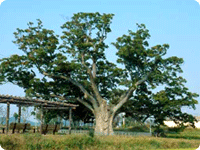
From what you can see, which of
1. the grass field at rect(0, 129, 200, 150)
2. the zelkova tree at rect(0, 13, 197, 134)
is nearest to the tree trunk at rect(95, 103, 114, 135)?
the zelkova tree at rect(0, 13, 197, 134)

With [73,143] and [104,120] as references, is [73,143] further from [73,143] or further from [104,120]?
[104,120]

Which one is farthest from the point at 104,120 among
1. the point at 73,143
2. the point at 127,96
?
the point at 73,143

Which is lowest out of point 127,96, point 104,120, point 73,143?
point 73,143

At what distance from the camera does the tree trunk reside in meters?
30.5

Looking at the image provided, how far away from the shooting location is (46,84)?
31.6 meters

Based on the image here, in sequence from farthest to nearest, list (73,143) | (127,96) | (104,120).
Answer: (127,96) < (104,120) < (73,143)

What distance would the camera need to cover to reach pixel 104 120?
30.8 meters

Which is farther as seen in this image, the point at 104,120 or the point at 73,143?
the point at 104,120

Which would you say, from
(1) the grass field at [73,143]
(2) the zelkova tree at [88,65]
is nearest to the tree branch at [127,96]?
(2) the zelkova tree at [88,65]

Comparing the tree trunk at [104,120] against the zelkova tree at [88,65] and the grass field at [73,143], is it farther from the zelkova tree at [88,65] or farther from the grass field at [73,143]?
the grass field at [73,143]

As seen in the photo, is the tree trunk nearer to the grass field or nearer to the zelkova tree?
the zelkova tree

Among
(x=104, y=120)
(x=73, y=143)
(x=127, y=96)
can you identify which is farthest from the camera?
(x=127, y=96)

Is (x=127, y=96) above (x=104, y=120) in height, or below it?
above

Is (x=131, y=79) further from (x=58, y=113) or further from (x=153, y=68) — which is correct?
(x=58, y=113)
